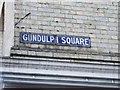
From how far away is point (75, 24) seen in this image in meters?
8.13

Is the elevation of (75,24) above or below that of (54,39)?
above

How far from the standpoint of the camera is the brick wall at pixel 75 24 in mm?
7707

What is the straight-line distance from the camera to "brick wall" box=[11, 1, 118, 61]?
771 cm

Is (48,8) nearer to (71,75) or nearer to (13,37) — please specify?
(13,37)

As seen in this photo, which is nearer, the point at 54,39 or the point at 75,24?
the point at 54,39

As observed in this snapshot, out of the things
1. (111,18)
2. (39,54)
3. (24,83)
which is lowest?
(24,83)

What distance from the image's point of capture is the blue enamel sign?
770 cm

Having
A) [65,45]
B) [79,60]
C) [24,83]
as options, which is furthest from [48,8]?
Result: [24,83]

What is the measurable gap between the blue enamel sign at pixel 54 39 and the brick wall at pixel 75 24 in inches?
3.1

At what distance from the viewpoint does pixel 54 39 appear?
7.82 metres

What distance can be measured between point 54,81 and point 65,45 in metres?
1.12

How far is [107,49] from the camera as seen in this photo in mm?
8062

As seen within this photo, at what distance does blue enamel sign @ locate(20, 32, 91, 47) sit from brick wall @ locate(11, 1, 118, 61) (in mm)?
78

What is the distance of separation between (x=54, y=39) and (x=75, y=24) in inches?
23.8
